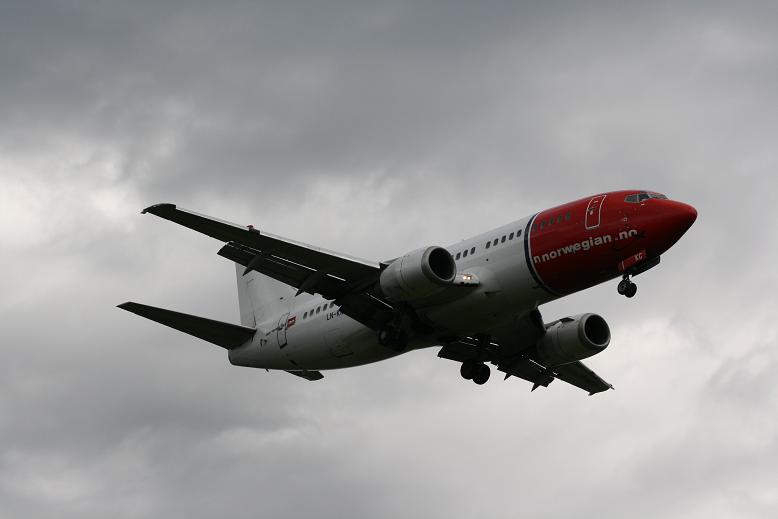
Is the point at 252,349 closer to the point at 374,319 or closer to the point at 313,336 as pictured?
the point at 313,336

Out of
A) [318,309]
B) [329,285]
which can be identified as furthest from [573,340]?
[329,285]

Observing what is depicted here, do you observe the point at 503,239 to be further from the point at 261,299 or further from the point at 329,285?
the point at 261,299

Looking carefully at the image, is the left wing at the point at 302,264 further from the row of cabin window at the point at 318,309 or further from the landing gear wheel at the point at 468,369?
the landing gear wheel at the point at 468,369

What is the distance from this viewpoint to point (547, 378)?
1887 inches

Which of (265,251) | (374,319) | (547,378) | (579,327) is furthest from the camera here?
(547,378)

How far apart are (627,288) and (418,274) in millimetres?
6591

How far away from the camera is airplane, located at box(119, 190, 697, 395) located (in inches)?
1506

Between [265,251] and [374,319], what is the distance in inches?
197

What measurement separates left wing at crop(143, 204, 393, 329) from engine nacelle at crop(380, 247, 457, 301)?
147cm

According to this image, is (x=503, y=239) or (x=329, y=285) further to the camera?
(x=329, y=285)

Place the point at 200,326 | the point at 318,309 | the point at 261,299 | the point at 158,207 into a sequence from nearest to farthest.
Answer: the point at 158,207
the point at 318,309
the point at 200,326
the point at 261,299

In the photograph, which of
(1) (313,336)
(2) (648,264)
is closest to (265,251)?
(1) (313,336)

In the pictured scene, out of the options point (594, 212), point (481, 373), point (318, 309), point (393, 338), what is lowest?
point (393, 338)

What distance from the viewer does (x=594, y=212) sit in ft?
127
